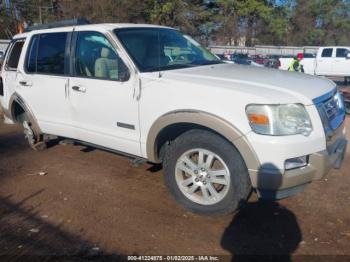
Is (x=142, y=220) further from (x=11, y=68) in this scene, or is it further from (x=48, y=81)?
(x=11, y=68)

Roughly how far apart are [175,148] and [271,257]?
1.39 metres

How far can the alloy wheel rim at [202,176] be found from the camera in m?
3.78

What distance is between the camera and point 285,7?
52.9m

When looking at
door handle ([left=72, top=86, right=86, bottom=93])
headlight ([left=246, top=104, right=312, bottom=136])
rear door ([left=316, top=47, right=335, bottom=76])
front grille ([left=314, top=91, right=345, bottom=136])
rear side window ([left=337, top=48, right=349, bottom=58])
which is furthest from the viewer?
rear door ([left=316, top=47, right=335, bottom=76])

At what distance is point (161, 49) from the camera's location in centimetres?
470

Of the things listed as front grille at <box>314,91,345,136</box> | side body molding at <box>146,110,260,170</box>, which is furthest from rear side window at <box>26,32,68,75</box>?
front grille at <box>314,91,345,136</box>

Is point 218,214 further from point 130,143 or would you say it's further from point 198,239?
point 130,143

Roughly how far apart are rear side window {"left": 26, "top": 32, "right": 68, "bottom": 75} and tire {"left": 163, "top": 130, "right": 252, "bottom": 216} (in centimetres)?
198

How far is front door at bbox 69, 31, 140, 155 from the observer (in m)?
4.29

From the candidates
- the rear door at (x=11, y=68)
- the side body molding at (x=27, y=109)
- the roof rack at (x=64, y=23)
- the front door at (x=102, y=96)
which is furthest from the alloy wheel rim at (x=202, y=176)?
the rear door at (x=11, y=68)

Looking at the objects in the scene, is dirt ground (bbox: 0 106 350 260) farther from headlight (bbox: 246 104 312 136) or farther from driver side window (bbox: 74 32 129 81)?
driver side window (bbox: 74 32 129 81)

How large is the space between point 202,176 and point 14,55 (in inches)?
151

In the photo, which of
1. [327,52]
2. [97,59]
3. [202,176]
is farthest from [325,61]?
[202,176]

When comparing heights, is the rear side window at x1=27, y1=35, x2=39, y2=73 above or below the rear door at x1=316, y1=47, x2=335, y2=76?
above
